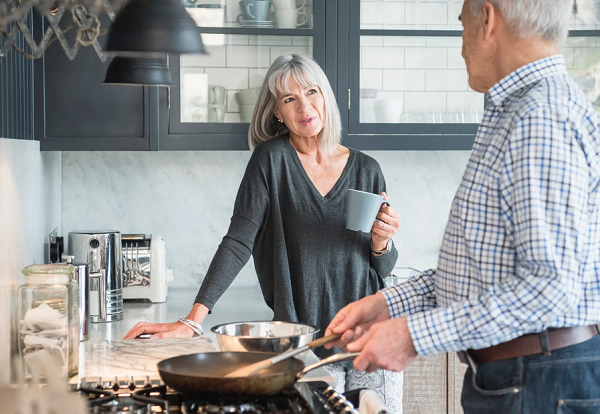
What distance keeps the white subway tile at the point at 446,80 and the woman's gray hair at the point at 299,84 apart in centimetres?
66

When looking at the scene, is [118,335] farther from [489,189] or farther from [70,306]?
[489,189]

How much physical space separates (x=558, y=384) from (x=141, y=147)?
5.83ft

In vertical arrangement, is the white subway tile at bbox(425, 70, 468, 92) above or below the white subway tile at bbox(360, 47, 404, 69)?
below

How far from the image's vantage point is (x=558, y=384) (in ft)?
4.07

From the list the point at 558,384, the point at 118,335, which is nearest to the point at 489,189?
the point at 558,384

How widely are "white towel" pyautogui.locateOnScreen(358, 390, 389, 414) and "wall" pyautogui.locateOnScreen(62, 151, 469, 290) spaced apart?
1.87 metres

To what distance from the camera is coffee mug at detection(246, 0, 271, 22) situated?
8.73 ft

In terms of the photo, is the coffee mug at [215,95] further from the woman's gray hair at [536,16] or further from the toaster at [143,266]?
the woman's gray hair at [536,16]

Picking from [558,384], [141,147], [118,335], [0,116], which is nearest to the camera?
[558,384]

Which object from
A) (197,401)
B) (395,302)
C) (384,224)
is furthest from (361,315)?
(384,224)

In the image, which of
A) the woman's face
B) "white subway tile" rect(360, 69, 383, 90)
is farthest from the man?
"white subway tile" rect(360, 69, 383, 90)

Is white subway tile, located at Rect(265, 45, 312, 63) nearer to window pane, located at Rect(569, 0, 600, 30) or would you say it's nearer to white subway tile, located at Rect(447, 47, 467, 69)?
white subway tile, located at Rect(447, 47, 467, 69)

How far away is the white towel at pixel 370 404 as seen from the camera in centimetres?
121

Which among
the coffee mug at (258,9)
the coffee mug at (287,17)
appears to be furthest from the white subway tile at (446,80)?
the coffee mug at (258,9)
